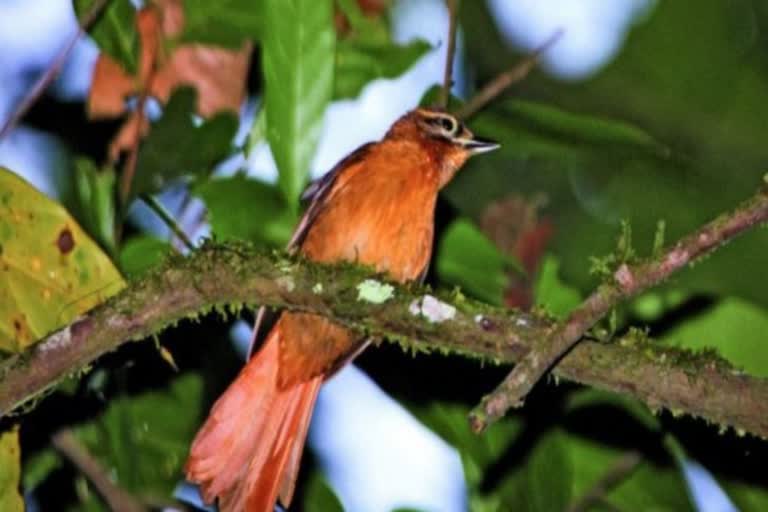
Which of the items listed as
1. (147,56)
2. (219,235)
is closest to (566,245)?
(147,56)

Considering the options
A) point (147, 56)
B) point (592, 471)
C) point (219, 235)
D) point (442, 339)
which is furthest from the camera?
point (147, 56)

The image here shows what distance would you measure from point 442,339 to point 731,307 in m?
0.89

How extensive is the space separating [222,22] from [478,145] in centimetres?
79

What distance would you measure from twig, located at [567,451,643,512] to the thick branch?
2.42 ft

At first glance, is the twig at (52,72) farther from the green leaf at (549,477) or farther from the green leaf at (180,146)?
the green leaf at (549,477)

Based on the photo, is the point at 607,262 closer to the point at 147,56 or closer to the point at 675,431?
the point at 675,431

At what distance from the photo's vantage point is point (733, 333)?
465cm

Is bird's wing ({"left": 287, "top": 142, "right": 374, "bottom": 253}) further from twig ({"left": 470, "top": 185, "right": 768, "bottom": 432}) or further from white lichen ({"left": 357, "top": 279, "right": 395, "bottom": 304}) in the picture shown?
twig ({"left": 470, "top": 185, "right": 768, "bottom": 432})

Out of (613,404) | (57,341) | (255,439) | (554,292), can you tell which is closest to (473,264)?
(554,292)

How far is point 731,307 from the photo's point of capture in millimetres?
4656

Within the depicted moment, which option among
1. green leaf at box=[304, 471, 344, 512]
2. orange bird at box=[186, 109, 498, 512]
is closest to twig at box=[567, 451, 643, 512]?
green leaf at box=[304, 471, 344, 512]

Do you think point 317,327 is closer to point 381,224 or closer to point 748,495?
point 381,224

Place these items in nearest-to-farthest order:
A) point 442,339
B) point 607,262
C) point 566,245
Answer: point 607,262 < point 442,339 < point 566,245

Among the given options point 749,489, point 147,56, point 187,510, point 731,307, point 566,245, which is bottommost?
point 187,510
